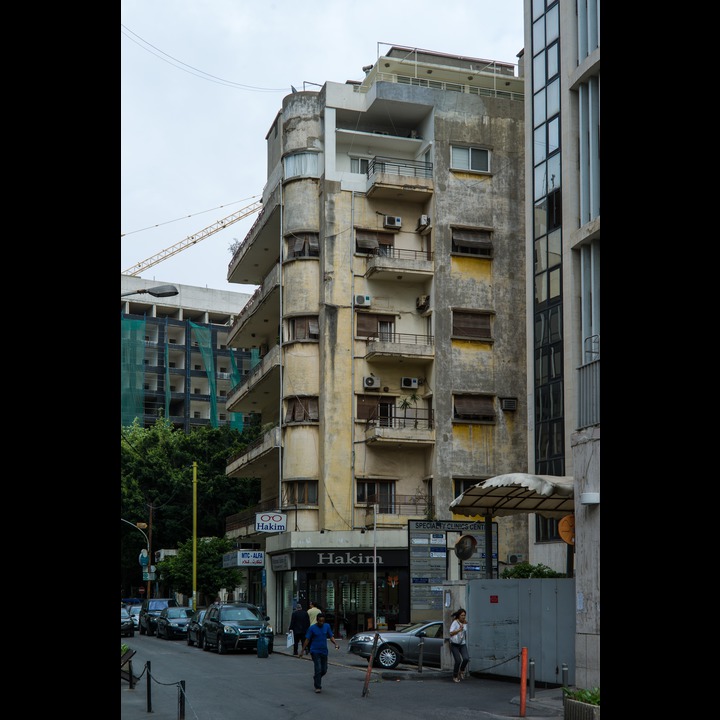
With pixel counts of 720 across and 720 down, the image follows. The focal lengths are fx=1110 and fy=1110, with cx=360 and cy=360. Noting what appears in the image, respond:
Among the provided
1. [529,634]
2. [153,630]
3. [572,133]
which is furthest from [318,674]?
[153,630]

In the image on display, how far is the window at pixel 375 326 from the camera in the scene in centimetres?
4781

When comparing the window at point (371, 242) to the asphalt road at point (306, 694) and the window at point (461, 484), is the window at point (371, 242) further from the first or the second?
the asphalt road at point (306, 694)

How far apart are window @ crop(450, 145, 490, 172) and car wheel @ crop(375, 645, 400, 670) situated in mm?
26447

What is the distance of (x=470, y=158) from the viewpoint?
4966cm

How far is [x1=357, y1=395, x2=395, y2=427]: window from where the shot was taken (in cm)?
4728


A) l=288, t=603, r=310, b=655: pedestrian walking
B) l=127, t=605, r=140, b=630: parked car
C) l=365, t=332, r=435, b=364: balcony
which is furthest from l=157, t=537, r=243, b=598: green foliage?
l=288, t=603, r=310, b=655: pedestrian walking

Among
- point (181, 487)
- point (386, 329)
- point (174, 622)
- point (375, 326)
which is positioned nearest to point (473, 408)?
point (386, 329)

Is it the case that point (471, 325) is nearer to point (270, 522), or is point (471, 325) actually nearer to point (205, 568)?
point (270, 522)

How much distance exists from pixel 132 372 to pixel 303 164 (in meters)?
20.7

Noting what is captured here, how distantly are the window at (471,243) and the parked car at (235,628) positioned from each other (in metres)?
19.0

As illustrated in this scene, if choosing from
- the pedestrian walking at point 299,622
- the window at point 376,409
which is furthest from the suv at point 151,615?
the pedestrian walking at point 299,622

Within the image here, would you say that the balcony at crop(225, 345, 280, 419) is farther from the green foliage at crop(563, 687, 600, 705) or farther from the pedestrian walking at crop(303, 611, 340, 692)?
the green foliage at crop(563, 687, 600, 705)

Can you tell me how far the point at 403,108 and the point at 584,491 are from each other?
3339 cm
